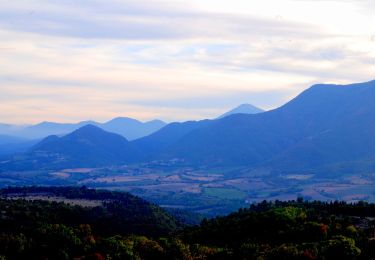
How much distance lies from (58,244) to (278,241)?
21630 millimetres

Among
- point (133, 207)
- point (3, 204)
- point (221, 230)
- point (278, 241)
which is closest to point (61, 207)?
point (3, 204)

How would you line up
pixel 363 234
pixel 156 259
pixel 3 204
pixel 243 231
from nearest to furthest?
pixel 156 259 → pixel 363 234 → pixel 243 231 → pixel 3 204

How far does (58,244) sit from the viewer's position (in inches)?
2191

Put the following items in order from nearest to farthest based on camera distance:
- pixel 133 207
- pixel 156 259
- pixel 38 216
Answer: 1. pixel 156 259
2. pixel 38 216
3. pixel 133 207

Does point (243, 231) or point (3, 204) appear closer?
point (243, 231)

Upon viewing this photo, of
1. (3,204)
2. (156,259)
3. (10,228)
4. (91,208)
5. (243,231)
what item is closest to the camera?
Answer: (156,259)

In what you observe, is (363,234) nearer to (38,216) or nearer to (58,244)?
(58,244)

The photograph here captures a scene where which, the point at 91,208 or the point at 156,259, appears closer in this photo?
the point at 156,259

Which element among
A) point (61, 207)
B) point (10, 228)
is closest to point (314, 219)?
point (10, 228)

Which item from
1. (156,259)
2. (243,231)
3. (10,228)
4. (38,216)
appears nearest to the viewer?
(156,259)

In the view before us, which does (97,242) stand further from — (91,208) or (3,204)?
(91,208)

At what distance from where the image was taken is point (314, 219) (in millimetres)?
71938

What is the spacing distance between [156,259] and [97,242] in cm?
580

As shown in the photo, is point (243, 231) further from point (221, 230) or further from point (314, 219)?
point (314, 219)
